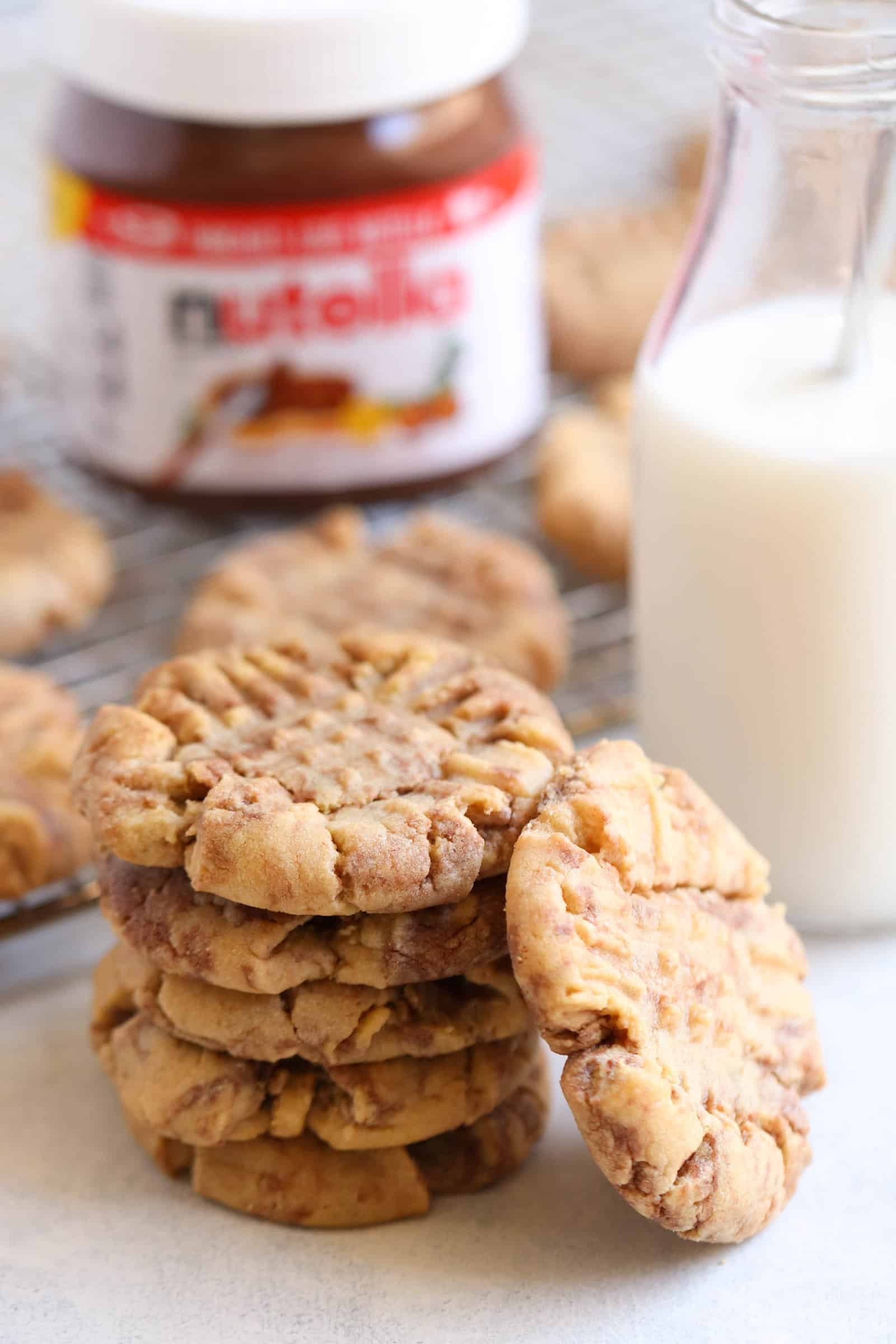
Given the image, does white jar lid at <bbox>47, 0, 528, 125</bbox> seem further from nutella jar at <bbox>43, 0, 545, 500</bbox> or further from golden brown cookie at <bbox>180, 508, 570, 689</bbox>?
golden brown cookie at <bbox>180, 508, 570, 689</bbox>

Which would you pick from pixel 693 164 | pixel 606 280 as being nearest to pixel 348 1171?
pixel 606 280

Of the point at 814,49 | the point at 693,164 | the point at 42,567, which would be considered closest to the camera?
the point at 814,49

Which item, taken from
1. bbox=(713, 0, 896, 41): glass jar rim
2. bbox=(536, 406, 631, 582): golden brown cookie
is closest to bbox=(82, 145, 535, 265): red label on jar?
bbox=(536, 406, 631, 582): golden brown cookie

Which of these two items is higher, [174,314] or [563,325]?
[174,314]

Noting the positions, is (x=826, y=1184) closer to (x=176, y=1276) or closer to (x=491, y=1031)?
(x=491, y=1031)

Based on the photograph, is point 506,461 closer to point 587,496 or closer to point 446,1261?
point 587,496

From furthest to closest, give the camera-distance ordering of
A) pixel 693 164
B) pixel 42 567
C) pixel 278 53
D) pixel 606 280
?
pixel 693 164 < pixel 606 280 < pixel 42 567 < pixel 278 53

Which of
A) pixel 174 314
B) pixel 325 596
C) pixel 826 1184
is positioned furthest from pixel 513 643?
pixel 826 1184
